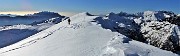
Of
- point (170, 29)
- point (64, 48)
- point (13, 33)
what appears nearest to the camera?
point (64, 48)

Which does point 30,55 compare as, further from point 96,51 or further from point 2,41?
point 2,41

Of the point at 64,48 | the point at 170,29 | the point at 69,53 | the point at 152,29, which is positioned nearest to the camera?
the point at 69,53

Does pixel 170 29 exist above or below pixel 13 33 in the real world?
above

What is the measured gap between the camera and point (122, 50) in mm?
16891

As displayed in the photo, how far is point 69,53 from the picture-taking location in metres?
21.7

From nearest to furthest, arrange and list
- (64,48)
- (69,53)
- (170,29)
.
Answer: (69,53), (64,48), (170,29)

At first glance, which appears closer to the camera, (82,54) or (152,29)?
(82,54)

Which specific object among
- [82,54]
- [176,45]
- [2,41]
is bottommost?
[2,41]

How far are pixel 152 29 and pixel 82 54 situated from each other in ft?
67.6

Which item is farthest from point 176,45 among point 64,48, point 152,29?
point 64,48

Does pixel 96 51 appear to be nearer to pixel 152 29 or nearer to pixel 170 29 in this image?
pixel 170 29

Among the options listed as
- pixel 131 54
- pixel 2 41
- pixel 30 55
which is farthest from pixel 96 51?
pixel 2 41

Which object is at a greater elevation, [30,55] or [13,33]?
[30,55]

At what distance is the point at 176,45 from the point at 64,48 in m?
13.2
